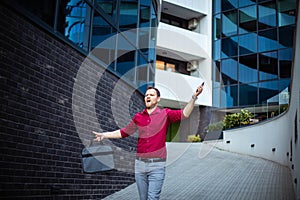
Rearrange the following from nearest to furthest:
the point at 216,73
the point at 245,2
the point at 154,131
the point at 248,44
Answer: the point at 154,131, the point at 248,44, the point at 245,2, the point at 216,73

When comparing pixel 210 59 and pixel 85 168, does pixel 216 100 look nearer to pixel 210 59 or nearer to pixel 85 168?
pixel 210 59

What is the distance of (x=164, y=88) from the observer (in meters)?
19.9

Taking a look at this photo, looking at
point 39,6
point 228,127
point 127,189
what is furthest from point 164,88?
point 39,6

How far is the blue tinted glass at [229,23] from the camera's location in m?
21.1

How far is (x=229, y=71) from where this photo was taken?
20.6 m

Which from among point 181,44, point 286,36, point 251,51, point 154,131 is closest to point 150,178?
point 154,131

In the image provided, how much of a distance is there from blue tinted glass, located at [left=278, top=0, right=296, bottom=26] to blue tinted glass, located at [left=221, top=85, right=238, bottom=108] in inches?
171

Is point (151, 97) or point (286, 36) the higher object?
point (286, 36)

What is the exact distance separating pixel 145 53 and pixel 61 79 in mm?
4742

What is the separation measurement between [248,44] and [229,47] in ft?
3.91

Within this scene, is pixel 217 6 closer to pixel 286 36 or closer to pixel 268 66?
pixel 286 36

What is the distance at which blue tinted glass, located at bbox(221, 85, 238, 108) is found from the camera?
65.7ft

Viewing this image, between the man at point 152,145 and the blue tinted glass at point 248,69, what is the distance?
1700 cm

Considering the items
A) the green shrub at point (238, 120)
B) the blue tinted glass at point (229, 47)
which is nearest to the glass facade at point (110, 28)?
the green shrub at point (238, 120)
